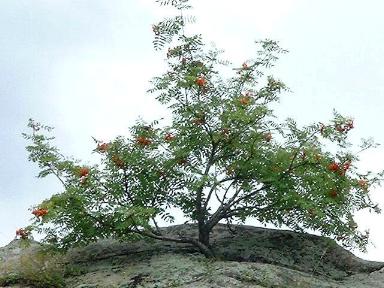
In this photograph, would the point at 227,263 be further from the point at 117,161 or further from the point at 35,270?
the point at 35,270

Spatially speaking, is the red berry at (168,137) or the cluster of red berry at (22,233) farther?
the red berry at (168,137)

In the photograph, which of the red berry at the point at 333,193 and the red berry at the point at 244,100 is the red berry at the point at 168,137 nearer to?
the red berry at the point at 244,100

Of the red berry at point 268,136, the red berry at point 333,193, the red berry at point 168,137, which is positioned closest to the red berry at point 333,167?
the red berry at point 333,193

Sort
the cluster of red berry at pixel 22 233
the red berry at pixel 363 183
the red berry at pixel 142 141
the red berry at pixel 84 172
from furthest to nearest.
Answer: the red berry at pixel 363 183, the red berry at pixel 142 141, the red berry at pixel 84 172, the cluster of red berry at pixel 22 233

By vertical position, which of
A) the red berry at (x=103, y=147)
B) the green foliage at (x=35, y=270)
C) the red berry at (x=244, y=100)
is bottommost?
the green foliage at (x=35, y=270)

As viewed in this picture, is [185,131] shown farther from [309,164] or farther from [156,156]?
[309,164]

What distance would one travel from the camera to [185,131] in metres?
12.8

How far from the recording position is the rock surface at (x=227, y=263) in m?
11.2

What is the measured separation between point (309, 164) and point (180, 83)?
2700mm

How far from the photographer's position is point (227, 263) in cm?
1165

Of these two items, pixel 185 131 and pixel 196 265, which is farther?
pixel 185 131

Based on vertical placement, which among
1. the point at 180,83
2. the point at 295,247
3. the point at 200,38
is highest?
the point at 200,38

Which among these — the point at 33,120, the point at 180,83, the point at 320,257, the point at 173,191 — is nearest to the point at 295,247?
the point at 320,257

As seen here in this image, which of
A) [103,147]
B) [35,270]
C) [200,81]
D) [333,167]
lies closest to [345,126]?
[333,167]
